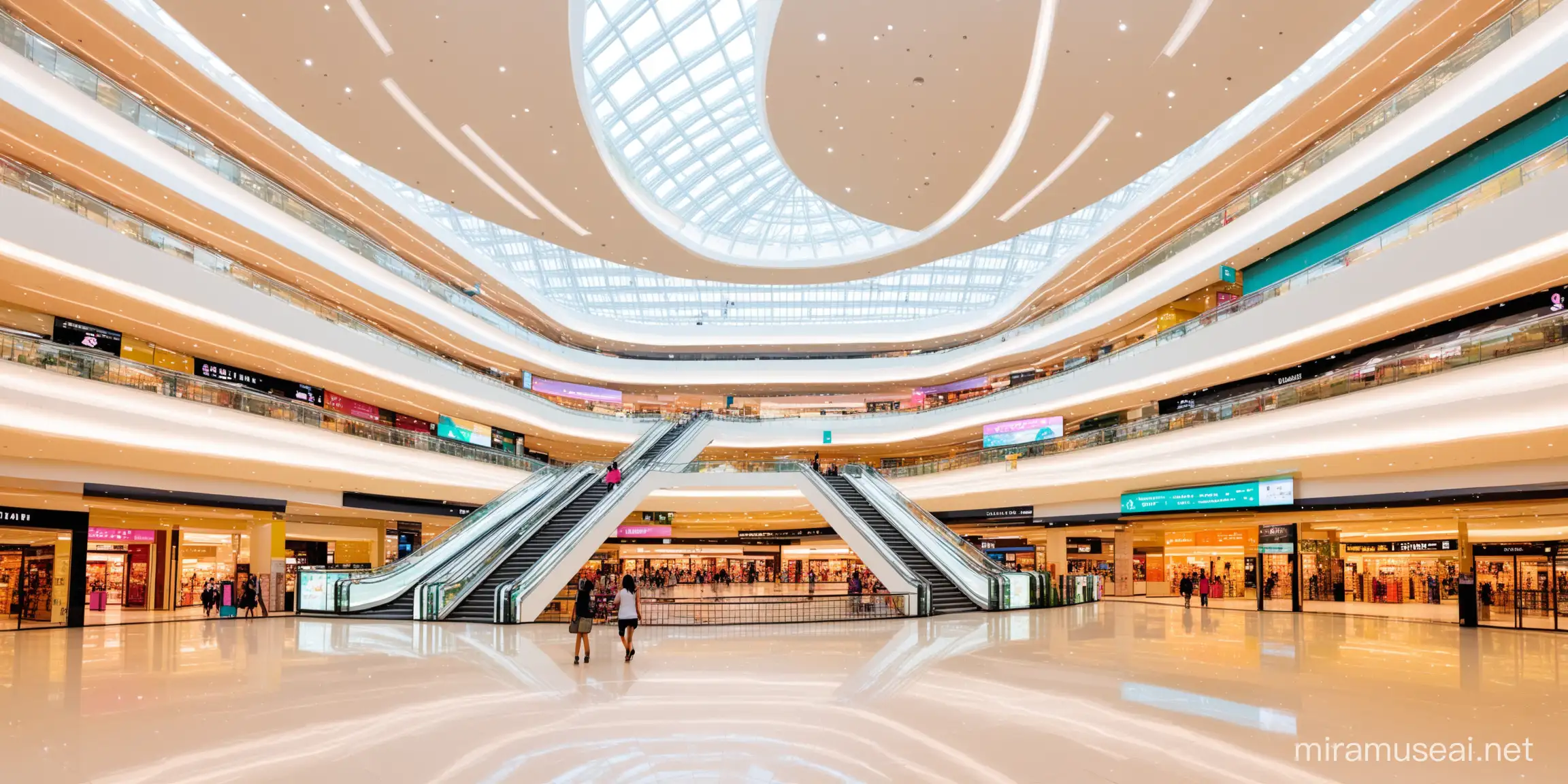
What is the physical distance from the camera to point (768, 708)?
908cm

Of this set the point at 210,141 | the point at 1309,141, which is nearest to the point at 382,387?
the point at 210,141

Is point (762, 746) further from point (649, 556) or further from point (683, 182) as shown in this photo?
point (649, 556)

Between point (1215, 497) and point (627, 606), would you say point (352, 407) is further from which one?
point (1215, 497)

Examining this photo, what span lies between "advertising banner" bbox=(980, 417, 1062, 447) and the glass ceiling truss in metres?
8.49

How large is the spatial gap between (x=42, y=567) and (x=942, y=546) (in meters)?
23.2

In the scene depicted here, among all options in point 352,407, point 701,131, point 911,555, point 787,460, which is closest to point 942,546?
point 911,555

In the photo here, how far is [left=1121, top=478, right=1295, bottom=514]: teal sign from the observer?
889 inches

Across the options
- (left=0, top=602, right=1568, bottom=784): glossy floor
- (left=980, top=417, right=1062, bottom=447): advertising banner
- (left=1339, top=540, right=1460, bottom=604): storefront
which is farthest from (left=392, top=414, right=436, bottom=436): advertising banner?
(left=1339, top=540, right=1460, bottom=604): storefront

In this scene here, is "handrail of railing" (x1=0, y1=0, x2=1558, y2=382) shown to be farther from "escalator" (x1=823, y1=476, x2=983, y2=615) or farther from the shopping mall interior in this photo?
"escalator" (x1=823, y1=476, x2=983, y2=615)

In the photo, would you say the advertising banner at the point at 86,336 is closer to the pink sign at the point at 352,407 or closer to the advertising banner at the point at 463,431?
the pink sign at the point at 352,407

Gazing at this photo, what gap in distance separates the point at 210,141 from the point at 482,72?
12.5 m

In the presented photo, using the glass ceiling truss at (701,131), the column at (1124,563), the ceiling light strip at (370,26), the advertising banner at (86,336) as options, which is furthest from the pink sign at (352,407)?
the column at (1124,563)

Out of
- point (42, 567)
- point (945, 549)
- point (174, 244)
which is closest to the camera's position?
point (174, 244)

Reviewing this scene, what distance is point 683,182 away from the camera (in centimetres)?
3300
